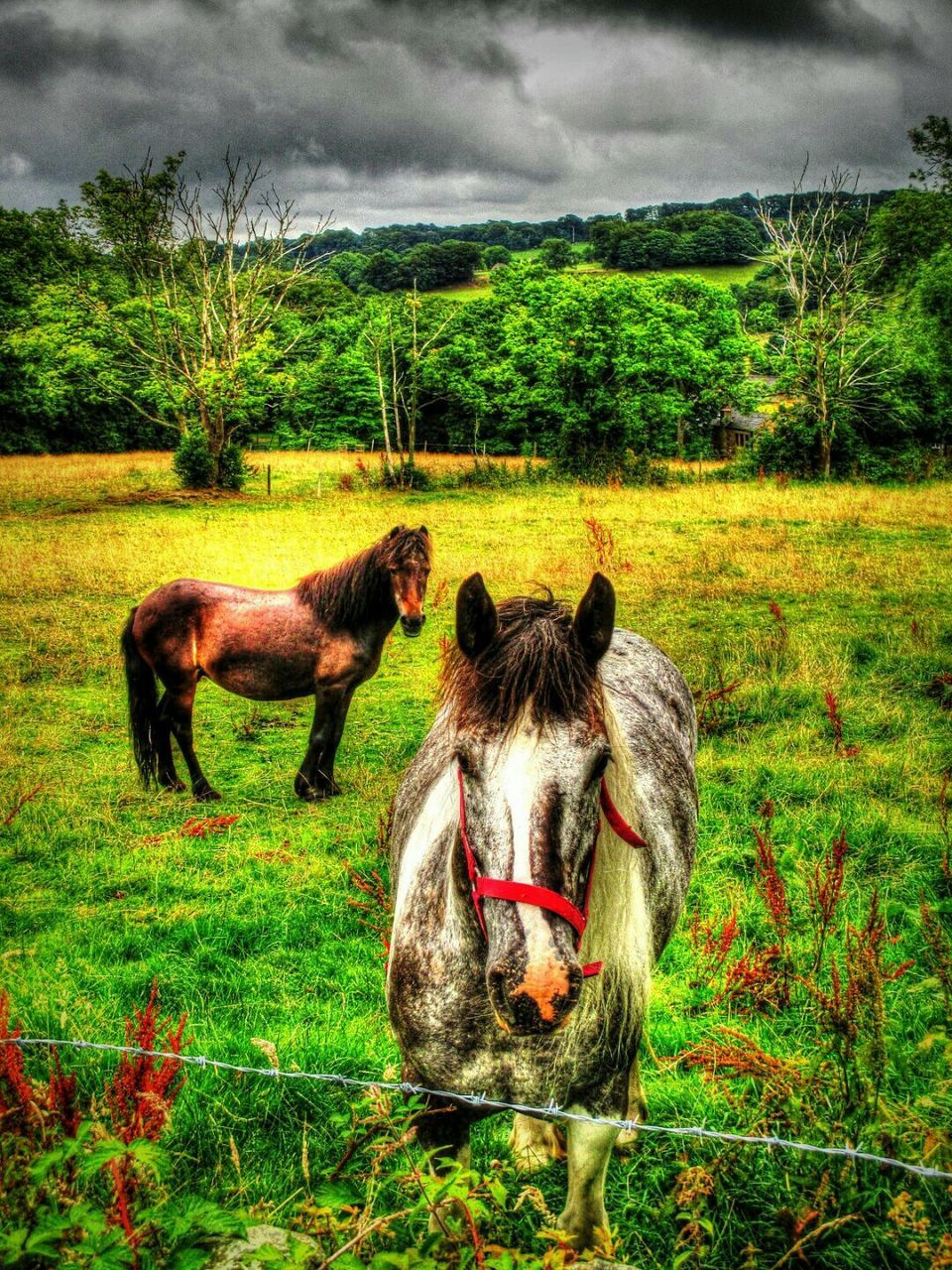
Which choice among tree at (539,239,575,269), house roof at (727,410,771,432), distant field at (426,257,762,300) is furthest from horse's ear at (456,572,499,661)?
tree at (539,239,575,269)

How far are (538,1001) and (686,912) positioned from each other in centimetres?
314

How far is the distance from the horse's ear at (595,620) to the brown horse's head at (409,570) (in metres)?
4.08

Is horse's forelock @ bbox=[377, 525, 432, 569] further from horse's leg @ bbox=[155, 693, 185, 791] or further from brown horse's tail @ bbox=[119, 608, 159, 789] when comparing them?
horse's leg @ bbox=[155, 693, 185, 791]

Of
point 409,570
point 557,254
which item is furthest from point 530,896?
point 557,254

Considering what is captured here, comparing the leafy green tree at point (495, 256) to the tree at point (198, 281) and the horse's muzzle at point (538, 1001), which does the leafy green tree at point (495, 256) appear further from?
the horse's muzzle at point (538, 1001)

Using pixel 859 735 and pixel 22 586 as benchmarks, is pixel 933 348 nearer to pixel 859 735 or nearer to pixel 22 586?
pixel 859 735

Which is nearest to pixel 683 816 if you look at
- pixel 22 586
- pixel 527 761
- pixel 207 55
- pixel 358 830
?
pixel 527 761

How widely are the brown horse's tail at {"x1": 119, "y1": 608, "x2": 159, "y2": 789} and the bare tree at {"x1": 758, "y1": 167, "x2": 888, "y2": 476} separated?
2549 centimetres

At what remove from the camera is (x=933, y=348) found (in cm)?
2795

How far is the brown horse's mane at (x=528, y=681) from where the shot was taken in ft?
5.57

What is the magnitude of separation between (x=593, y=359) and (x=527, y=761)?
30512 mm

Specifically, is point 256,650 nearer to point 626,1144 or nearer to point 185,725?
point 185,725

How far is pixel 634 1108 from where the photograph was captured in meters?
2.78

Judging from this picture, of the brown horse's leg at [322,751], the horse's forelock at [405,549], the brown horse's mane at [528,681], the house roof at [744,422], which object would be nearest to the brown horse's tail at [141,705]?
the brown horse's leg at [322,751]
